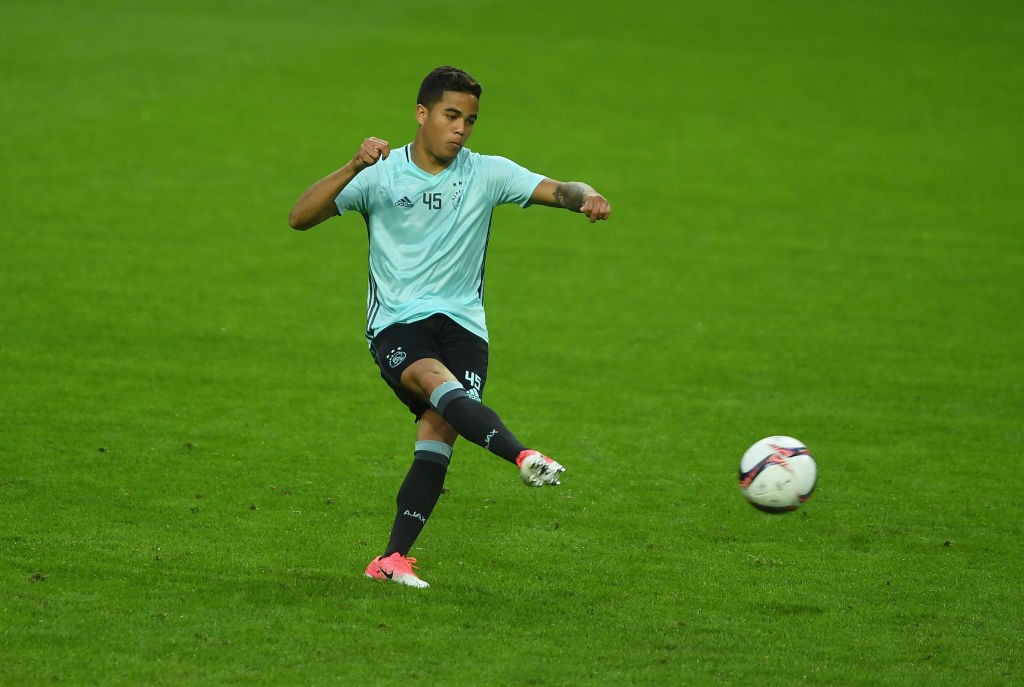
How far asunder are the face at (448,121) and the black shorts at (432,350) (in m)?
0.80

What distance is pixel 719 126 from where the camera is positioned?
1881 centimetres

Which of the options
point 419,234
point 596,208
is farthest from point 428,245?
point 596,208

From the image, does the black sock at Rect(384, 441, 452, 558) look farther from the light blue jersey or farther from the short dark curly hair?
the short dark curly hair

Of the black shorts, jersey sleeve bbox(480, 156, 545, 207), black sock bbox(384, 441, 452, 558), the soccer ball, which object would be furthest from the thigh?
the soccer ball

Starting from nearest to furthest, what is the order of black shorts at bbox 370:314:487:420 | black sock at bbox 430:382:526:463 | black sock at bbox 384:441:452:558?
black sock at bbox 430:382:526:463, black shorts at bbox 370:314:487:420, black sock at bbox 384:441:452:558

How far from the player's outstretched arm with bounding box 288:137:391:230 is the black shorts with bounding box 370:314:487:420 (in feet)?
2.08

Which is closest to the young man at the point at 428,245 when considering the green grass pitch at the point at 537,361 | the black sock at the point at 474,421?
the black sock at the point at 474,421

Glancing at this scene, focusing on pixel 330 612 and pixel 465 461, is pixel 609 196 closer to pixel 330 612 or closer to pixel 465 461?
pixel 465 461

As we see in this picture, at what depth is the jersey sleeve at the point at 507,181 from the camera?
6527mm

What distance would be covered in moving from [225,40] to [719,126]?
7.96 metres

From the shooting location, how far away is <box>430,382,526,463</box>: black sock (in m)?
5.80

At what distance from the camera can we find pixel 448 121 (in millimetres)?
6305

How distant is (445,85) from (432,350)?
124 cm

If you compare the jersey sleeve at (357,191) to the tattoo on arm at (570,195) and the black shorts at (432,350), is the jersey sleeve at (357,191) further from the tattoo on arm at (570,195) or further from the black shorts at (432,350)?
the tattoo on arm at (570,195)
